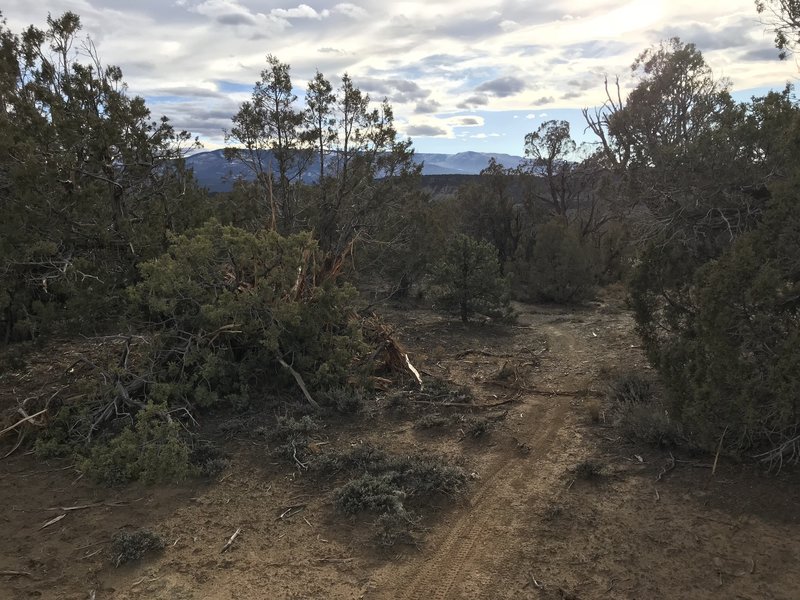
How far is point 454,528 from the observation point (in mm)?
4137

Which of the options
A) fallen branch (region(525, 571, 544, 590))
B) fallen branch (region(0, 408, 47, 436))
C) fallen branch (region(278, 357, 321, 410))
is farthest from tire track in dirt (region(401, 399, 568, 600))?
fallen branch (region(0, 408, 47, 436))

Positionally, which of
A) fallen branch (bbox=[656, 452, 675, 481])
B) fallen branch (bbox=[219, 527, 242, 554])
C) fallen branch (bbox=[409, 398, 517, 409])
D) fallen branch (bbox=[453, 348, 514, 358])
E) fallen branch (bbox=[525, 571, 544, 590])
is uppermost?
fallen branch (bbox=[656, 452, 675, 481])

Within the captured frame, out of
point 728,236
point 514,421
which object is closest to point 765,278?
point 728,236

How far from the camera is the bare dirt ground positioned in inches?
137

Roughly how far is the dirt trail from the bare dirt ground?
0.6 inches

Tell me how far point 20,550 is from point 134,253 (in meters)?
4.19

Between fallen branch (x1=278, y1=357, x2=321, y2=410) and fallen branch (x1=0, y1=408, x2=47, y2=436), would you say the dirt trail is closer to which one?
fallen branch (x1=278, y1=357, x2=321, y2=410)

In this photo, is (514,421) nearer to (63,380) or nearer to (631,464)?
(631,464)

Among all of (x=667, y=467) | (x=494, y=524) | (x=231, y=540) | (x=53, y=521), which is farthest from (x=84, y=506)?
(x=667, y=467)

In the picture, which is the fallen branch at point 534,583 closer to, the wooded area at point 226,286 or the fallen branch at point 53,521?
the wooded area at point 226,286

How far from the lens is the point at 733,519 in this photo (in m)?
3.96

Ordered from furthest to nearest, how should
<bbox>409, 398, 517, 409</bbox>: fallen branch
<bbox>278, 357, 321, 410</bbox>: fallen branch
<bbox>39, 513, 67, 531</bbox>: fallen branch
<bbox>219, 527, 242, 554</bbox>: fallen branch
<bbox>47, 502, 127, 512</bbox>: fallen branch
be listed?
<bbox>409, 398, 517, 409</bbox>: fallen branch < <bbox>278, 357, 321, 410</bbox>: fallen branch < <bbox>47, 502, 127, 512</bbox>: fallen branch < <bbox>39, 513, 67, 531</bbox>: fallen branch < <bbox>219, 527, 242, 554</bbox>: fallen branch

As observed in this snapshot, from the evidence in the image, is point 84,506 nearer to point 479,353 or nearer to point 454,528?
point 454,528

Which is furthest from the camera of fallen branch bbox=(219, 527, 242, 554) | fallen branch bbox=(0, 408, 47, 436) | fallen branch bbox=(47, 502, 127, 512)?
Answer: fallen branch bbox=(0, 408, 47, 436)
